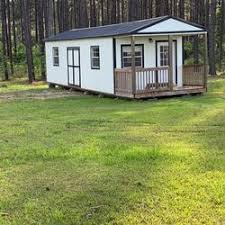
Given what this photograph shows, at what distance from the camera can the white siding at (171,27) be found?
18344mm

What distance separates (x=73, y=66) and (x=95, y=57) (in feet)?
7.92

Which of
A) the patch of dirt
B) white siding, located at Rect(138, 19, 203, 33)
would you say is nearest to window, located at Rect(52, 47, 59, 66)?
the patch of dirt

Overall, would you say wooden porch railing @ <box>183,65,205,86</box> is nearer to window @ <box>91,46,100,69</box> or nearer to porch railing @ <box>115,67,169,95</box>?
porch railing @ <box>115,67,169,95</box>

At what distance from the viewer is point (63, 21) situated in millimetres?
43406

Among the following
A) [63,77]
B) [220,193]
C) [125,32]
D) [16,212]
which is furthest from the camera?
[63,77]

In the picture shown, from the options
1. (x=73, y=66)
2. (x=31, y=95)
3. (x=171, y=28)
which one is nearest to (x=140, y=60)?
(x=171, y=28)

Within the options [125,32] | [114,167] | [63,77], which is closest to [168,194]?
[114,167]

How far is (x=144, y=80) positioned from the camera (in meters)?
18.5

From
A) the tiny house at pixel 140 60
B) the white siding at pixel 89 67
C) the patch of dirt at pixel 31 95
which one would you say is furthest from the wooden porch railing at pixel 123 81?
the patch of dirt at pixel 31 95

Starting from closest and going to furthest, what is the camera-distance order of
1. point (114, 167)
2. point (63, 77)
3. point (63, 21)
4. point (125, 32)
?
point (114, 167), point (125, 32), point (63, 77), point (63, 21)

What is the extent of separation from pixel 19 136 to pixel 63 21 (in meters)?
33.9

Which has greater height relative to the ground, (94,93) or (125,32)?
(125,32)

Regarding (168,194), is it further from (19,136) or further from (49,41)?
(49,41)

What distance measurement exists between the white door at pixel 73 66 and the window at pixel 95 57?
1.49 m
